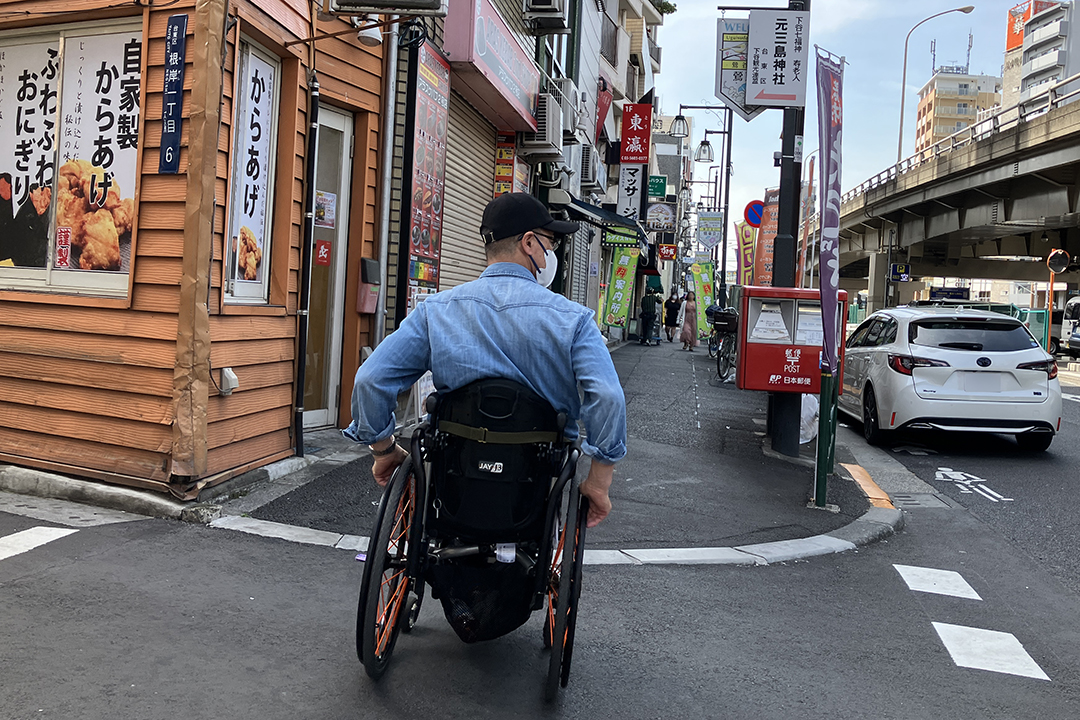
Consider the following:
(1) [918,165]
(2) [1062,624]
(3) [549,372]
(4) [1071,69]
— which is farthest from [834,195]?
(4) [1071,69]

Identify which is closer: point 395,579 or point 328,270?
point 395,579

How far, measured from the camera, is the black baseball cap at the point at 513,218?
326 cm

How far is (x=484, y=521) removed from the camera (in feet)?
9.96

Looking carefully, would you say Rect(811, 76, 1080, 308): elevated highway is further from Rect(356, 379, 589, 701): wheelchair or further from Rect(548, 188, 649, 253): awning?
Rect(356, 379, 589, 701): wheelchair

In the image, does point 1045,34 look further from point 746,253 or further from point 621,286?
point 621,286

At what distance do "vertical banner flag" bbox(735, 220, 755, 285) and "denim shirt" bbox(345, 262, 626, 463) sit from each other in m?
→ 23.2

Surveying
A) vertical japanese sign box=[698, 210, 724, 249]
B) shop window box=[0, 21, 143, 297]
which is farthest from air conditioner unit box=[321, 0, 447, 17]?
vertical japanese sign box=[698, 210, 724, 249]

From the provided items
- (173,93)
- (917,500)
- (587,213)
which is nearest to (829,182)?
(917,500)

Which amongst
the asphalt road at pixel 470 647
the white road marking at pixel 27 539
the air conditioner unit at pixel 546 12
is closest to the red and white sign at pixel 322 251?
the asphalt road at pixel 470 647

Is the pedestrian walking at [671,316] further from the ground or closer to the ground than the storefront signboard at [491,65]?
closer to the ground

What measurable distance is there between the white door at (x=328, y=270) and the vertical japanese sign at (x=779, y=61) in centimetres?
419

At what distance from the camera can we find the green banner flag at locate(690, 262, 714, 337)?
2622cm

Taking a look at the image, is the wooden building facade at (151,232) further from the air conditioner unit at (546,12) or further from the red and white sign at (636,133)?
the red and white sign at (636,133)

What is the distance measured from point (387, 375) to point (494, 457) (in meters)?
0.45
